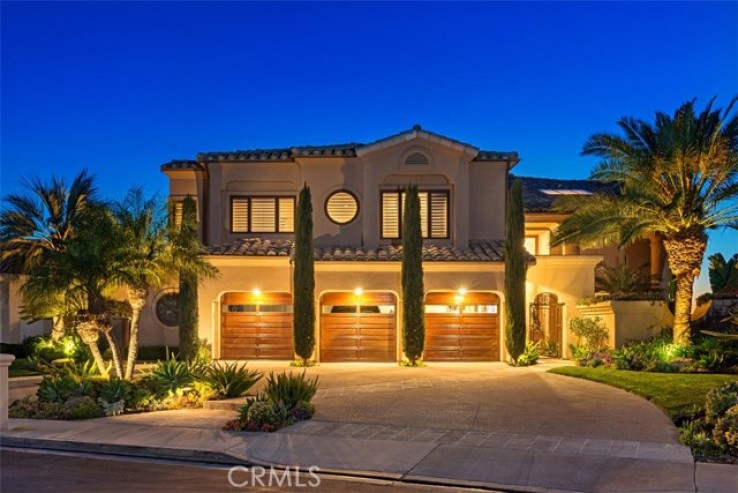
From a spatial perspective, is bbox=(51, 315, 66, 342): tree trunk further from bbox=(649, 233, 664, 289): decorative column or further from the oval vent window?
bbox=(649, 233, 664, 289): decorative column

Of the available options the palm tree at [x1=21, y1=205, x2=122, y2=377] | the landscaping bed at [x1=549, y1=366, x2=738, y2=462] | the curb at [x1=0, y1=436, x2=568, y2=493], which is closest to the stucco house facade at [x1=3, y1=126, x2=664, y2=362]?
the landscaping bed at [x1=549, y1=366, x2=738, y2=462]

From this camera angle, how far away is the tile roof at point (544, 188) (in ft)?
105

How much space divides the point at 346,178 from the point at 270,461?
17.9 meters

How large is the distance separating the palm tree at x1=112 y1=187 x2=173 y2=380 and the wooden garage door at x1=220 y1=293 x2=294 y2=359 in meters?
7.85

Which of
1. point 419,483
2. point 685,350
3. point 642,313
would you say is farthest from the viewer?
point 642,313

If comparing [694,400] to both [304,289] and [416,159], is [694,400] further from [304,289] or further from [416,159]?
[416,159]

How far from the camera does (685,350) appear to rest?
21.4 metres

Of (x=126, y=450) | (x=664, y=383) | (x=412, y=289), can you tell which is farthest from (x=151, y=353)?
(x=664, y=383)

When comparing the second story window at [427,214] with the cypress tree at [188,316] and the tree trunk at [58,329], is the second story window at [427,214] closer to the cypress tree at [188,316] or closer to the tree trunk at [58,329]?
Result: the cypress tree at [188,316]

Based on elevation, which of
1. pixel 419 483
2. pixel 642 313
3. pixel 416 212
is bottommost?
pixel 419 483

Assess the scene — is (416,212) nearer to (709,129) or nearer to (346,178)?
(346,178)

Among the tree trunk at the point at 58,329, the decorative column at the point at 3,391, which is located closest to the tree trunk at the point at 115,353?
the decorative column at the point at 3,391

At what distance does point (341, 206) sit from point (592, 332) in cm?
1016

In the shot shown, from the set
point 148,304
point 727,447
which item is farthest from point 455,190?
point 727,447
